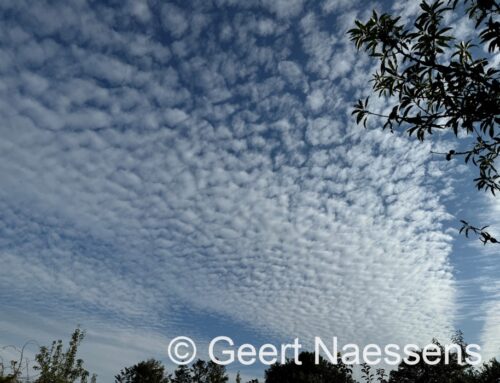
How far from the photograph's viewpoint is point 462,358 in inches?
1320

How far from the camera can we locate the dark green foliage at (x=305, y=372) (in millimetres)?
46875

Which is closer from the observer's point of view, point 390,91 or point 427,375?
Result: point 390,91

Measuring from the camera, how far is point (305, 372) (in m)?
51.6

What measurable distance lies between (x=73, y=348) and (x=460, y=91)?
1455 cm

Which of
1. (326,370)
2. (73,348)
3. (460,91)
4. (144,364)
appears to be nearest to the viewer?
(460,91)

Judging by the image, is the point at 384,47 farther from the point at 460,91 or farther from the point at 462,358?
the point at 462,358

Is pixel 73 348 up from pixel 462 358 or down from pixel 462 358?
down

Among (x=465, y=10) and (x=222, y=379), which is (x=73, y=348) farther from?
(x=222, y=379)

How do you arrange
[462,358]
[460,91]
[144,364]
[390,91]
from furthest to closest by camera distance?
[144,364] → [462,358] → [390,91] → [460,91]

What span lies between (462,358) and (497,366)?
119 inches

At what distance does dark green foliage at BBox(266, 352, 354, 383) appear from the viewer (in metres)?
46.9

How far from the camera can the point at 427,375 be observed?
36156 millimetres

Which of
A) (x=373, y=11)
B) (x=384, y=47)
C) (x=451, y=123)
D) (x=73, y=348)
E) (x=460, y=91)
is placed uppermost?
(x=373, y=11)

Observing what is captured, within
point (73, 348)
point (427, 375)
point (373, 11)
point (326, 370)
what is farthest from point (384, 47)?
point (326, 370)
